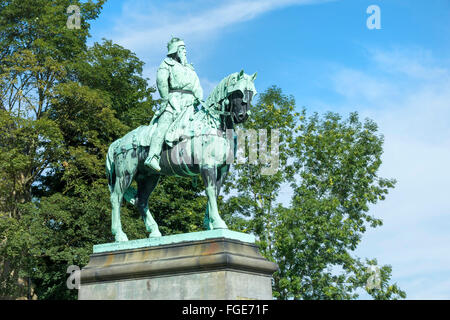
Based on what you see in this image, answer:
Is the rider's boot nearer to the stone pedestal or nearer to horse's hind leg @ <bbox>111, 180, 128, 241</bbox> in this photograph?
horse's hind leg @ <bbox>111, 180, 128, 241</bbox>

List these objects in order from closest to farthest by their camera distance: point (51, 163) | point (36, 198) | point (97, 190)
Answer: point (97, 190) → point (51, 163) → point (36, 198)

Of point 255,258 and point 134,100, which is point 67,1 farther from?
point 255,258

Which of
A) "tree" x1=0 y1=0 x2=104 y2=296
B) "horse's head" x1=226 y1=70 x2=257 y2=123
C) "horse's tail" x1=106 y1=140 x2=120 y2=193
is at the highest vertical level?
"tree" x1=0 y1=0 x2=104 y2=296

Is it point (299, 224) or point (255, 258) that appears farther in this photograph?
point (299, 224)

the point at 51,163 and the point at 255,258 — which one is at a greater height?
the point at 51,163

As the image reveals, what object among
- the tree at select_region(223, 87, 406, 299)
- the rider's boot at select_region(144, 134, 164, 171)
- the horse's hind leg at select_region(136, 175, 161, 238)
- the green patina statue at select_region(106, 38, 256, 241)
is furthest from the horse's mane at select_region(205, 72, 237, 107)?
the tree at select_region(223, 87, 406, 299)

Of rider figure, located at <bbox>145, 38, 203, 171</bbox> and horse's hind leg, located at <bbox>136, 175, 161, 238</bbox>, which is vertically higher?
rider figure, located at <bbox>145, 38, 203, 171</bbox>

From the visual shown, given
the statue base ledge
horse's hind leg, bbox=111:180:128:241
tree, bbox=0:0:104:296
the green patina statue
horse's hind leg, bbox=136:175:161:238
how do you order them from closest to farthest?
1. the statue base ledge
2. the green patina statue
3. horse's hind leg, bbox=111:180:128:241
4. horse's hind leg, bbox=136:175:161:238
5. tree, bbox=0:0:104:296

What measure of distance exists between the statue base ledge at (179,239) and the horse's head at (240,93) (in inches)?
79.7

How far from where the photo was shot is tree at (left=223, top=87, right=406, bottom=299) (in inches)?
974

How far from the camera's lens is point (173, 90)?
12141 millimetres

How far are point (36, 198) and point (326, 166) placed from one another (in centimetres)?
1338

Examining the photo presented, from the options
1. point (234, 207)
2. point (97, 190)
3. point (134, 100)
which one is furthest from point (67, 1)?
point (234, 207)
